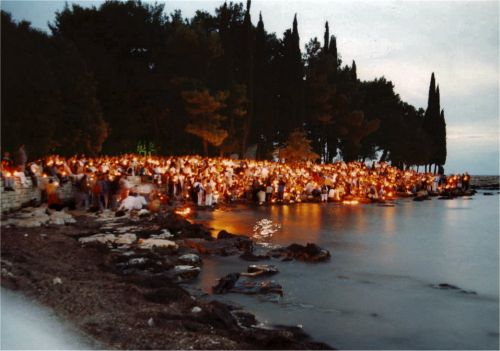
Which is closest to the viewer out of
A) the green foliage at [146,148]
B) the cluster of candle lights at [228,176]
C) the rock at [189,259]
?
the rock at [189,259]

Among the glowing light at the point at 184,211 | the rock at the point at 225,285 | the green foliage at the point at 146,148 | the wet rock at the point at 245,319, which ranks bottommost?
the wet rock at the point at 245,319

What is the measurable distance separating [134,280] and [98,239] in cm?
547

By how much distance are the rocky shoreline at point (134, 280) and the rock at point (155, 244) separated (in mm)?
31

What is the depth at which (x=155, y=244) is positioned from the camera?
1538 centimetres

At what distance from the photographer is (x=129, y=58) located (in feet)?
158

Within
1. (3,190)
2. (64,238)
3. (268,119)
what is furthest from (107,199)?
(268,119)

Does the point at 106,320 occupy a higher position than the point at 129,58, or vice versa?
the point at 129,58

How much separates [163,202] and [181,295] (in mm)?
18939

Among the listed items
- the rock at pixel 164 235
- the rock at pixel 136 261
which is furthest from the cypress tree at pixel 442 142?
the rock at pixel 136 261

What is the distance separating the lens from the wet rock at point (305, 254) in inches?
569

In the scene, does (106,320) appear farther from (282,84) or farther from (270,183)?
(282,84)

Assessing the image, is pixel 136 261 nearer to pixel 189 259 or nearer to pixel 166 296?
pixel 189 259

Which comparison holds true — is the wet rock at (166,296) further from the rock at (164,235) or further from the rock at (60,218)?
the rock at (60,218)

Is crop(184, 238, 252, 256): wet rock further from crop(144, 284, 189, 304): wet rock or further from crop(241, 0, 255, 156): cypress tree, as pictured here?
crop(241, 0, 255, 156): cypress tree
